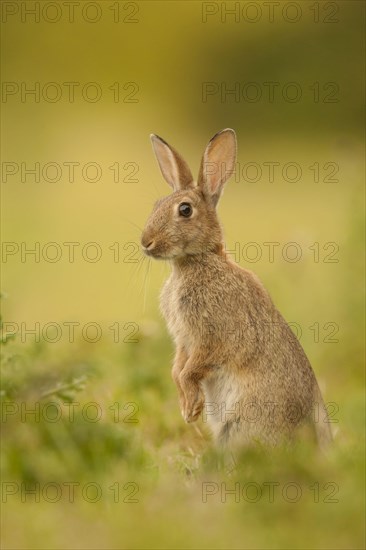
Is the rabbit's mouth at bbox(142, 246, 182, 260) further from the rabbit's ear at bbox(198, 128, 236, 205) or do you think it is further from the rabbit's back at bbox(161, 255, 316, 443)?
the rabbit's ear at bbox(198, 128, 236, 205)

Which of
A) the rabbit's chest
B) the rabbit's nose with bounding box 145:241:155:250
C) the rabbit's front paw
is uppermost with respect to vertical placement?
the rabbit's nose with bounding box 145:241:155:250

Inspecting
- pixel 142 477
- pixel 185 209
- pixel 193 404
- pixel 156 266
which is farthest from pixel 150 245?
pixel 156 266

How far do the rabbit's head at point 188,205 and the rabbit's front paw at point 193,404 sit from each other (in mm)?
559

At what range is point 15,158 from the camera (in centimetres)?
1295

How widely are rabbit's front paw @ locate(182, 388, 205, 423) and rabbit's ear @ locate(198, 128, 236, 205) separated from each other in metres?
0.83

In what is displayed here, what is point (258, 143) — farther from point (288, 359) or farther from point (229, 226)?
point (288, 359)

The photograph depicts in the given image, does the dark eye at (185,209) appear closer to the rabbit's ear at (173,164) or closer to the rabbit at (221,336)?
the rabbit at (221,336)

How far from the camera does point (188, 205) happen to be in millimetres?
4453

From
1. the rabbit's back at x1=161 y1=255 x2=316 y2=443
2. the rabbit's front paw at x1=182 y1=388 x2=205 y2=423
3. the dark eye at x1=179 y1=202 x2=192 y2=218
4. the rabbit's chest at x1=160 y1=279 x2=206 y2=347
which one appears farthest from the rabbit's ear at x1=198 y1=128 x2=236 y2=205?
the rabbit's front paw at x1=182 y1=388 x2=205 y2=423

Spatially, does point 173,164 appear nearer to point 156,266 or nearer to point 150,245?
point 150,245

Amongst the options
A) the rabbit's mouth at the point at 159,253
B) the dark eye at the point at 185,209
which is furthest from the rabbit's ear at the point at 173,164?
the rabbit's mouth at the point at 159,253

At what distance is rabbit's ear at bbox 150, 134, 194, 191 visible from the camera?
182 inches

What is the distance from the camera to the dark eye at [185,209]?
14.5 feet

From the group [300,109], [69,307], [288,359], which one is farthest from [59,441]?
[300,109]
